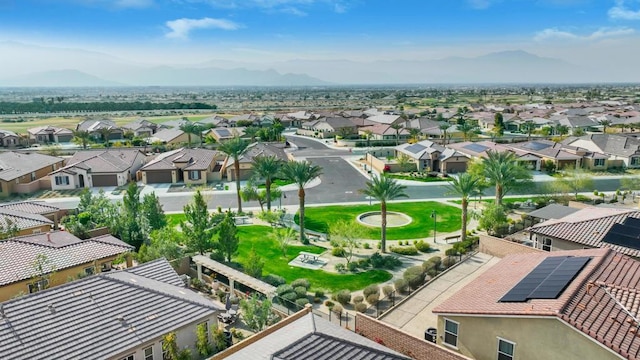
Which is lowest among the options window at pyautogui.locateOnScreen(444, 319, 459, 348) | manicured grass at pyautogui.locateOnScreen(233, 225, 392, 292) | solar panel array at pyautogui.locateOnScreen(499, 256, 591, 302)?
manicured grass at pyautogui.locateOnScreen(233, 225, 392, 292)

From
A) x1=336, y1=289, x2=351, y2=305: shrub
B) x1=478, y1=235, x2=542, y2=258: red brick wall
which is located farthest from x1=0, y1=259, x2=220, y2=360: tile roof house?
x1=478, y1=235, x2=542, y2=258: red brick wall

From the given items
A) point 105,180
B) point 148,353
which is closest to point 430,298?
point 148,353

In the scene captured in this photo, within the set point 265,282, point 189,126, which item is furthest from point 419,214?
point 189,126

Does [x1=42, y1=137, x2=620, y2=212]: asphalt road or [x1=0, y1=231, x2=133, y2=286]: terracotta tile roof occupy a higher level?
[x1=0, y1=231, x2=133, y2=286]: terracotta tile roof

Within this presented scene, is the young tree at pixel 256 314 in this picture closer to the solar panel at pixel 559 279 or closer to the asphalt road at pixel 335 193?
the solar panel at pixel 559 279

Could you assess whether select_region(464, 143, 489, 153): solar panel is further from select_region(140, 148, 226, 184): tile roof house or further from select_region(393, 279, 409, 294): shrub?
select_region(393, 279, 409, 294): shrub

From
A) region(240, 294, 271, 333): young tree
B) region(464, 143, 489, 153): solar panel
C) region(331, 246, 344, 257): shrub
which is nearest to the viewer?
region(240, 294, 271, 333): young tree
